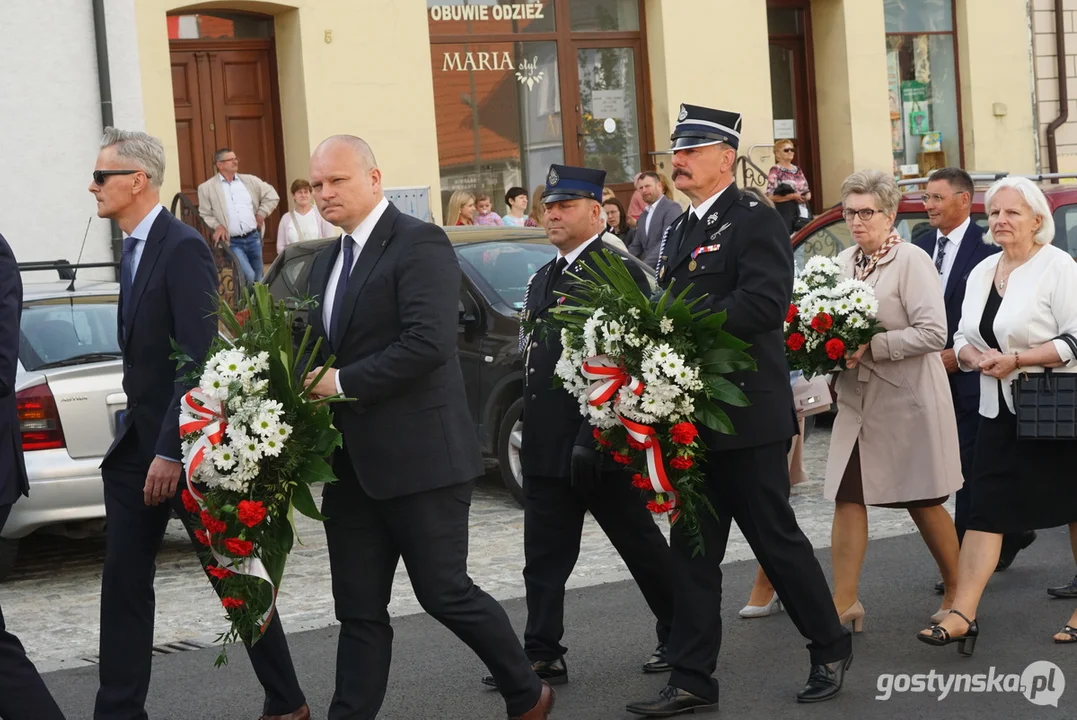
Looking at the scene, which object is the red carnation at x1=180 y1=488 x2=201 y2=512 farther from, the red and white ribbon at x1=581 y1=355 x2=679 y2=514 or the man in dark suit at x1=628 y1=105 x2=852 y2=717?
the man in dark suit at x1=628 y1=105 x2=852 y2=717

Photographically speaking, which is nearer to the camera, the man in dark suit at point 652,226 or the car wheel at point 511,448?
the car wheel at point 511,448

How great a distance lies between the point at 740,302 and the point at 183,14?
1329 centimetres

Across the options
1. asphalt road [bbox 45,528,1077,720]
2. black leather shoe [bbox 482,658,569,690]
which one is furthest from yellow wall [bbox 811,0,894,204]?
black leather shoe [bbox 482,658,569,690]

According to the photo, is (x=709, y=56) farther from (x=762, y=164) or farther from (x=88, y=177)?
(x=88, y=177)

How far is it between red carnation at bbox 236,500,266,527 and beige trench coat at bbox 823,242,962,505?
9.51ft

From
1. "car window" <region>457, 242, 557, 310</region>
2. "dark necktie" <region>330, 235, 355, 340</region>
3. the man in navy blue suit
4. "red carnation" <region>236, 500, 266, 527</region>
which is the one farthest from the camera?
"car window" <region>457, 242, 557, 310</region>

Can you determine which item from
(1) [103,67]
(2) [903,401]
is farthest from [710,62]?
(2) [903,401]

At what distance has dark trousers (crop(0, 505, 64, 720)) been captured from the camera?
5.04m

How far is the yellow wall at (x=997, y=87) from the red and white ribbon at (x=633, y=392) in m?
18.8

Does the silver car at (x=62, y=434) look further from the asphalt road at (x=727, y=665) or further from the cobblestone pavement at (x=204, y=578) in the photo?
the asphalt road at (x=727, y=665)

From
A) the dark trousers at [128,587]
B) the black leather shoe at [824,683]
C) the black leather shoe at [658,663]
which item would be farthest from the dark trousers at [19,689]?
the black leather shoe at [824,683]

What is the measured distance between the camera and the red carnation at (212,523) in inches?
199

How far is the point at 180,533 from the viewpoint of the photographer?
35.0ft

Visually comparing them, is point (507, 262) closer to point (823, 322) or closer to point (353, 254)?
point (823, 322)
